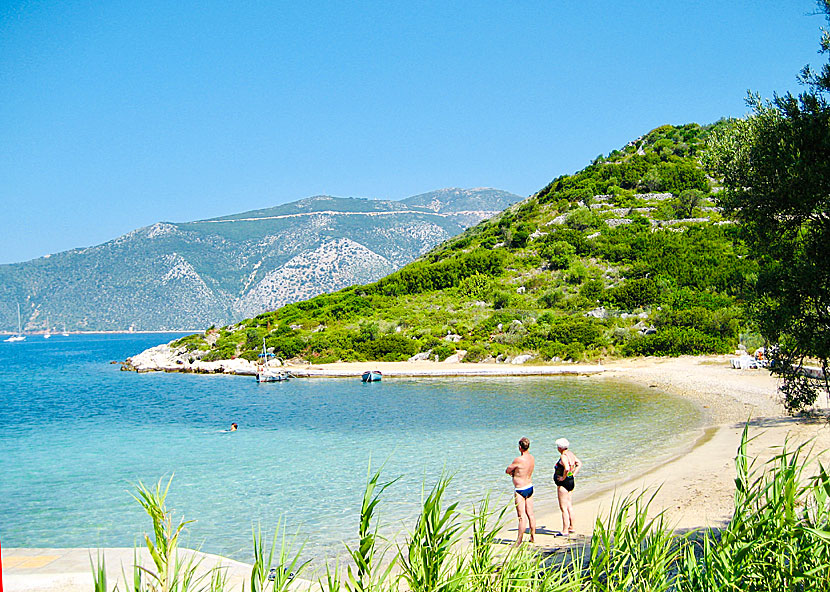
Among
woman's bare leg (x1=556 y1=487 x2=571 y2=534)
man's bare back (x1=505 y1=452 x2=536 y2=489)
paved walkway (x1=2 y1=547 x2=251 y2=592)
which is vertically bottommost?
paved walkway (x1=2 y1=547 x2=251 y2=592)

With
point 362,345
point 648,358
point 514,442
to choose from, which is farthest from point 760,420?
point 362,345

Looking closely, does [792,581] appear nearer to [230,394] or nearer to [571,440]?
[571,440]

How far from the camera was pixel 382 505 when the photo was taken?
38.2 feet

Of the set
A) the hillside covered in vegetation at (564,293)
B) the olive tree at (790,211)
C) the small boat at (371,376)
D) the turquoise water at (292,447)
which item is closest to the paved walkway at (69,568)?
the turquoise water at (292,447)

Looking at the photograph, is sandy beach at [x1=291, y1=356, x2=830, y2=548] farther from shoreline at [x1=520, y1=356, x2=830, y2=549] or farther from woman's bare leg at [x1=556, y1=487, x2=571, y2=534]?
woman's bare leg at [x1=556, y1=487, x2=571, y2=534]

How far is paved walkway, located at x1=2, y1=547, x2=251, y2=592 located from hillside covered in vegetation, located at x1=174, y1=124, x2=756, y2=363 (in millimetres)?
29987

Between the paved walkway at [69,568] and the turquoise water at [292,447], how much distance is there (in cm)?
88

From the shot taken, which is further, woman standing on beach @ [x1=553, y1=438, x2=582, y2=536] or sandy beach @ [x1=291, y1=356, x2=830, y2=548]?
sandy beach @ [x1=291, y1=356, x2=830, y2=548]

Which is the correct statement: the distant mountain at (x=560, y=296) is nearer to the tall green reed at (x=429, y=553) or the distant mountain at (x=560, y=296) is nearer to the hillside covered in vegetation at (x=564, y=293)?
the hillside covered in vegetation at (x=564, y=293)

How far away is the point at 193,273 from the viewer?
161 m

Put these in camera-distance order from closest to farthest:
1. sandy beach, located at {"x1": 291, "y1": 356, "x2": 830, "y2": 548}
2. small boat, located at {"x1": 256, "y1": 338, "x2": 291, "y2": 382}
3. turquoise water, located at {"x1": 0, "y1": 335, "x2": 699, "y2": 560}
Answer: sandy beach, located at {"x1": 291, "y1": 356, "x2": 830, "y2": 548} → turquoise water, located at {"x1": 0, "y1": 335, "x2": 699, "y2": 560} → small boat, located at {"x1": 256, "y1": 338, "x2": 291, "y2": 382}

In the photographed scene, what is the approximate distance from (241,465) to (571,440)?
8495mm

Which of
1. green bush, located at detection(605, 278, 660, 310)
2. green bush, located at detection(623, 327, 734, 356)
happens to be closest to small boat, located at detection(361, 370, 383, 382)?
green bush, located at detection(623, 327, 734, 356)

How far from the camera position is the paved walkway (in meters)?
7.41
